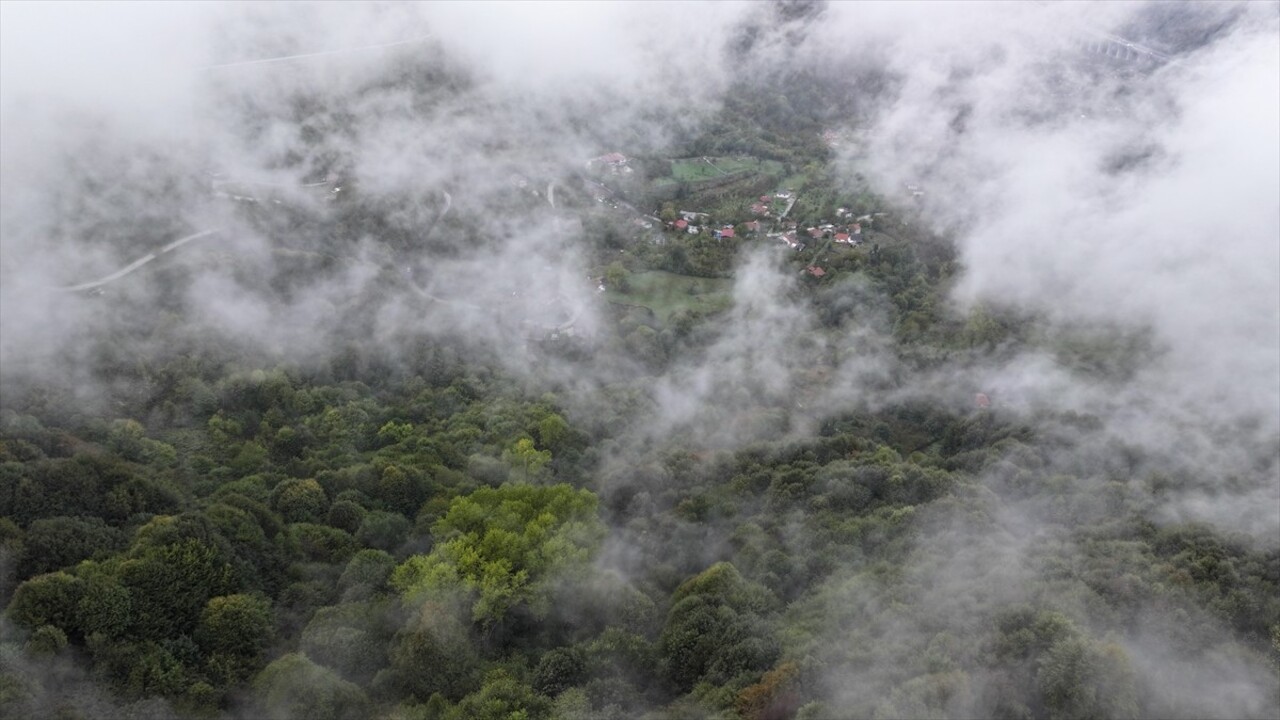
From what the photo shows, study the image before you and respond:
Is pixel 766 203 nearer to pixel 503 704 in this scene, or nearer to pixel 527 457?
pixel 527 457

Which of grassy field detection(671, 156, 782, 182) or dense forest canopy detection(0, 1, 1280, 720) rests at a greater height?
grassy field detection(671, 156, 782, 182)

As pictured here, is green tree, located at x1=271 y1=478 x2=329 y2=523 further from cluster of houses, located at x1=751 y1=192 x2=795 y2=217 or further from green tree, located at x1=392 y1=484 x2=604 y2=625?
cluster of houses, located at x1=751 y1=192 x2=795 y2=217

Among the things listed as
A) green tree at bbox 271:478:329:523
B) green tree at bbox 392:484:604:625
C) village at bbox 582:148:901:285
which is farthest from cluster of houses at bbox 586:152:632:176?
green tree at bbox 271:478:329:523

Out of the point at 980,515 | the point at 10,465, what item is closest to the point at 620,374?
the point at 980,515

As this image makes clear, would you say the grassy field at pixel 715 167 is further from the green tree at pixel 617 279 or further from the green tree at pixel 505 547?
the green tree at pixel 505 547

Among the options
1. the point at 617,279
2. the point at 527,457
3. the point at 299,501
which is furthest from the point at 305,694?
the point at 617,279
